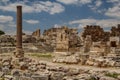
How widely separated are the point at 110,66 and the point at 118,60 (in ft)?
6.14

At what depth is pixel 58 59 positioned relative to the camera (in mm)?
25047

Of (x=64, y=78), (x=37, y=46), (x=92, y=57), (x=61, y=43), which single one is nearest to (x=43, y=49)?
(x=37, y=46)

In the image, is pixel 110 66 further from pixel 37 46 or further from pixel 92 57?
pixel 37 46

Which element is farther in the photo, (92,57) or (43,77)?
(92,57)

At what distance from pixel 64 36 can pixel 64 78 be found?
1745 centimetres

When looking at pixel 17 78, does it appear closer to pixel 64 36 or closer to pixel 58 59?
pixel 58 59

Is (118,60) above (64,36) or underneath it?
underneath

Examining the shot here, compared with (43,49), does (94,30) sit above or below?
above

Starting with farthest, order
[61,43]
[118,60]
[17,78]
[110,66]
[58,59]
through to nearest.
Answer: [61,43] < [58,59] < [118,60] < [110,66] < [17,78]

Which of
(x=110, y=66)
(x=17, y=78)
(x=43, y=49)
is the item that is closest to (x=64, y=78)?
(x=17, y=78)

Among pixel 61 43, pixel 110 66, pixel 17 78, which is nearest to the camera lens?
pixel 17 78

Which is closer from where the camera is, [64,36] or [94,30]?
[64,36]

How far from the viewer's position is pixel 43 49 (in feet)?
148

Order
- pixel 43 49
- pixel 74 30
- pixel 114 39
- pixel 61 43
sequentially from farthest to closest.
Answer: pixel 74 30
pixel 43 49
pixel 114 39
pixel 61 43
